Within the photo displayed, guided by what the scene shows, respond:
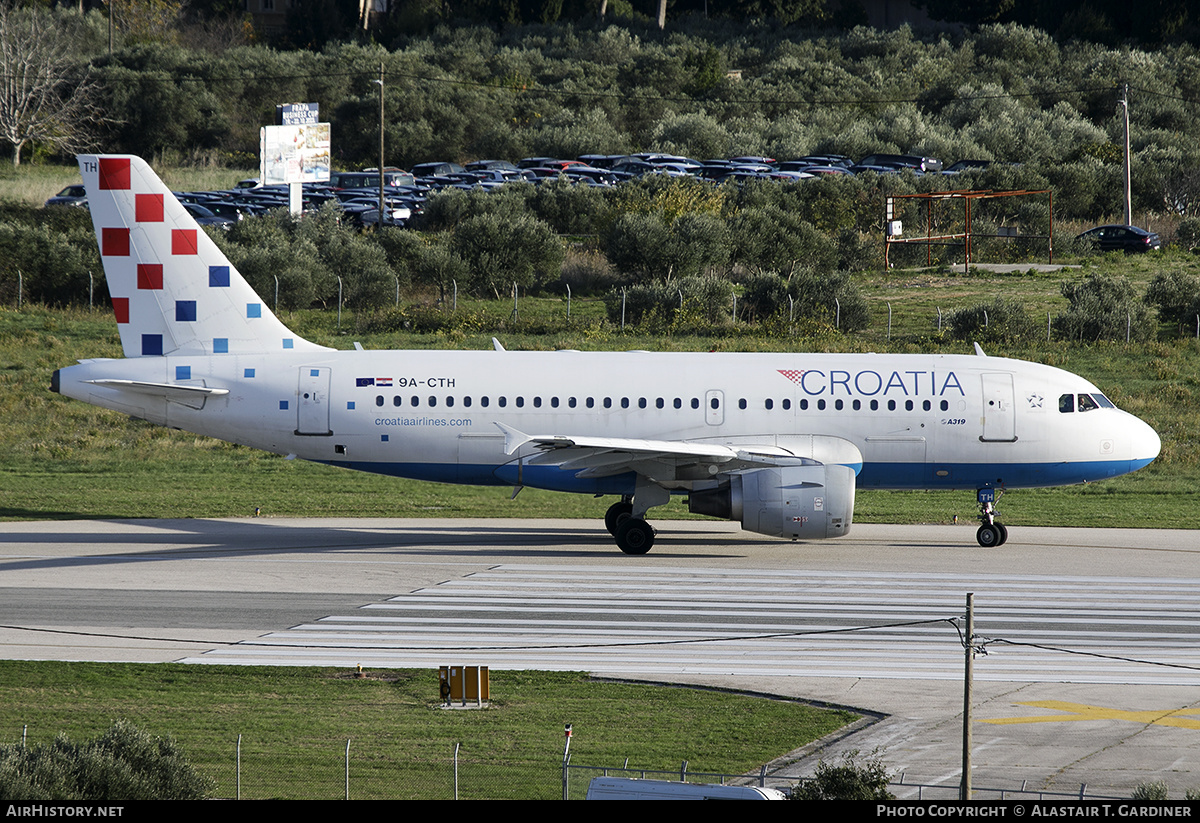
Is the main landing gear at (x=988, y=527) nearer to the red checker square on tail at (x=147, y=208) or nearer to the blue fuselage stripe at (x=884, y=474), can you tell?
the blue fuselage stripe at (x=884, y=474)

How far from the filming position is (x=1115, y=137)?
10075cm

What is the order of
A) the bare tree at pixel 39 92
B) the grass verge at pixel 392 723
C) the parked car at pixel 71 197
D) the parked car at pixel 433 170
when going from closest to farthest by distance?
the grass verge at pixel 392 723
the parked car at pixel 71 197
the bare tree at pixel 39 92
the parked car at pixel 433 170

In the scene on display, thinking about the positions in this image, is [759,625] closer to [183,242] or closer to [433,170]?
[183,242]

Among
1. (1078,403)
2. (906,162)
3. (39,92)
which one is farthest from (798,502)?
(39,92)

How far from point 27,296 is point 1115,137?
80.9 meters

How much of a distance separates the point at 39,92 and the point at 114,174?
73.7m

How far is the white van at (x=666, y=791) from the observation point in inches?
497

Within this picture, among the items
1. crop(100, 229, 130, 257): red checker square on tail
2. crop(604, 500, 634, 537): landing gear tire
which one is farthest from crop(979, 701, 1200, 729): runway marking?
crop(100, 229, 130, 257): red checker square on tail

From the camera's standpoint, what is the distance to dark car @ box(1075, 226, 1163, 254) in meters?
73.6

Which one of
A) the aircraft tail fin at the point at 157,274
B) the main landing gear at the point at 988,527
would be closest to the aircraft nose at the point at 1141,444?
the main landing gear at the point at 988,527

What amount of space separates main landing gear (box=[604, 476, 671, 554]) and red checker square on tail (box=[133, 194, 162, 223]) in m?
12.9

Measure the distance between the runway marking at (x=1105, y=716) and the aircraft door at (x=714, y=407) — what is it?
473 inches

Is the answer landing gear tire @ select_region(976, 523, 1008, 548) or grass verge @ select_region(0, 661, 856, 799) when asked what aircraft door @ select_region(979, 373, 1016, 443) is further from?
grass verge @ select_region(0, 661, 856, 799)

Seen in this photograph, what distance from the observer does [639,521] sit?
30.1 metres
